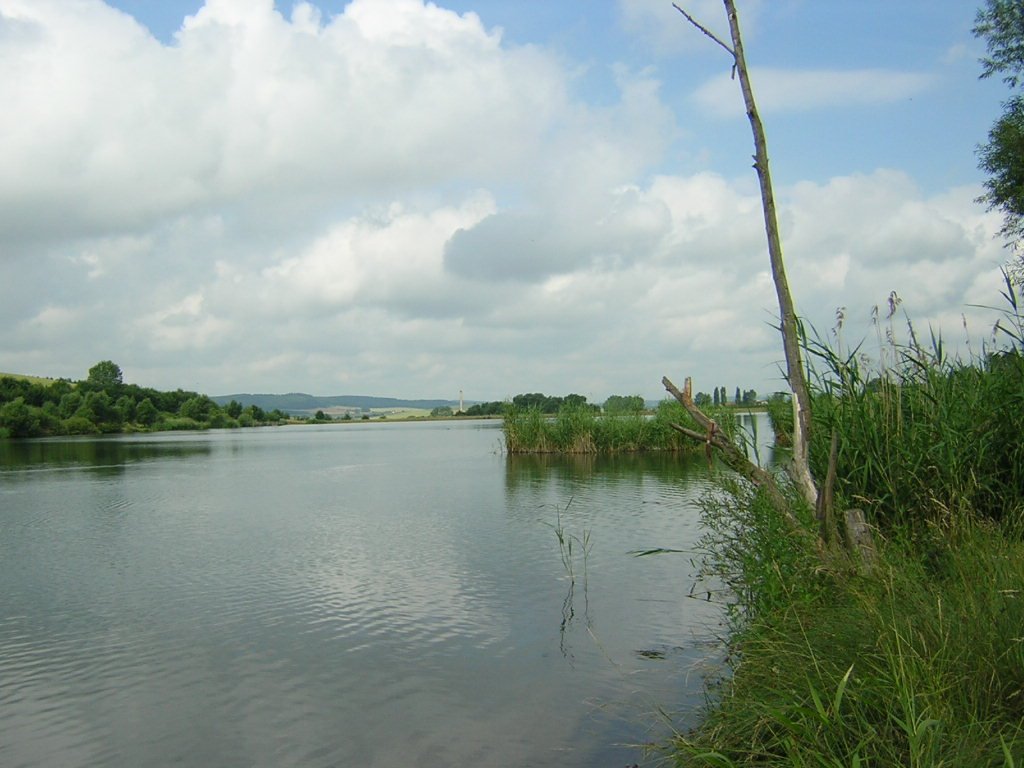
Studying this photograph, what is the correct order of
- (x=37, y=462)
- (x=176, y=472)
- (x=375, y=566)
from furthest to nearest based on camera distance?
(x=37, y=462), (x=176, y=472), (x=375, y=566)

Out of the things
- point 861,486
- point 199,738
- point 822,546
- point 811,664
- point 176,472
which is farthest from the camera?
point 176,472

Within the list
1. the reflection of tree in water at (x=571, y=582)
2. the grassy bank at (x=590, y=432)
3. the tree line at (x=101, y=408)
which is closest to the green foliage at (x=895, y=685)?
the reflection of tree in water at (x=571, y=582)

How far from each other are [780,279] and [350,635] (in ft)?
19.1

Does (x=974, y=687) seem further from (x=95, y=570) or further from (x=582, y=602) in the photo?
(x=95, y=570)

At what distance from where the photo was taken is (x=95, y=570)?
1291 centimetres

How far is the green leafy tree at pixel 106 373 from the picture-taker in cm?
10084

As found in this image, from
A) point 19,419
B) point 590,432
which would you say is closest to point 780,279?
point 590,432

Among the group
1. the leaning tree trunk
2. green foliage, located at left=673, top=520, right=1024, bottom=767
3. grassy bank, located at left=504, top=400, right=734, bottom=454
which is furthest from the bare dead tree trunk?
grassy bank, located at left=504, top=400, right=734, bottom=454

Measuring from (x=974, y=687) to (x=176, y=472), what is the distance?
31736 millimetres

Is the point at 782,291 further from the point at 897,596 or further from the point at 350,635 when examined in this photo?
the point at 350,635

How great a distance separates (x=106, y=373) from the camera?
106 meters

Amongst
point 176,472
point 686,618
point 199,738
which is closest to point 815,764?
point 199,738

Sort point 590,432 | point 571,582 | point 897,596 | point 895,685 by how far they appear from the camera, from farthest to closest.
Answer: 1. point 590,432
2. point 571,582
3. point 897,596
4. point 895,685

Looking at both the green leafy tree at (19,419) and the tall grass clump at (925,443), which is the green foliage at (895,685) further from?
the green leafy tree at (19,419)
